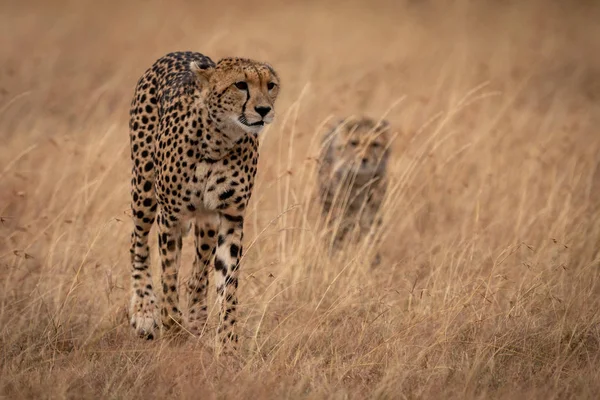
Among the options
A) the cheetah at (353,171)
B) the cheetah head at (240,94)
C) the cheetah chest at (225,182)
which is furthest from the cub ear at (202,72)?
the cheetah at (353,171)

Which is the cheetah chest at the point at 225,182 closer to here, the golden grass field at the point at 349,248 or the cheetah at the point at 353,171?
the golden grass field at the point at 349,248

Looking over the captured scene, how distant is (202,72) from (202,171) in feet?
1.32

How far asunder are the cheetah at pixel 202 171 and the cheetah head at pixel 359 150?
1534mm

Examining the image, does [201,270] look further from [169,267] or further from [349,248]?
[349,248]

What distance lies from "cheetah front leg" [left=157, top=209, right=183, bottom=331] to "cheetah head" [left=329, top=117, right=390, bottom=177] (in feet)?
5.59

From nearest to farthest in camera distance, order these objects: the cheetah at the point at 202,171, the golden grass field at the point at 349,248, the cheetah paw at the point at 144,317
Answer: the golden grass field at the point at 349,248
the cheetah at the point at 202,171
the cheetah paw at the point at 144,317

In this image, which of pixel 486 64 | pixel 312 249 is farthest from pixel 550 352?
pixel 486 64

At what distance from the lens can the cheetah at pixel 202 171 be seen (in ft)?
12.8

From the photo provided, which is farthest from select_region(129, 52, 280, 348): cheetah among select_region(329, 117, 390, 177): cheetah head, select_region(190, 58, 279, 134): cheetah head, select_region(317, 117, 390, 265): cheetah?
select_region(329, 117, 390, 177): cheetah head

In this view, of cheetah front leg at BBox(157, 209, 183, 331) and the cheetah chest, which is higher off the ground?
the cheetah chest

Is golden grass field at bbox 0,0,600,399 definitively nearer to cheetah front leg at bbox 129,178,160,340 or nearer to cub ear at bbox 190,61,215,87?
cheetah front leg at bbox 129,178,160,340

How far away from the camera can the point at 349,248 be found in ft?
15.9

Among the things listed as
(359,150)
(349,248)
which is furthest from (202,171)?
(359,150)

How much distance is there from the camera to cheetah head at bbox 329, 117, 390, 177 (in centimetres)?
582
